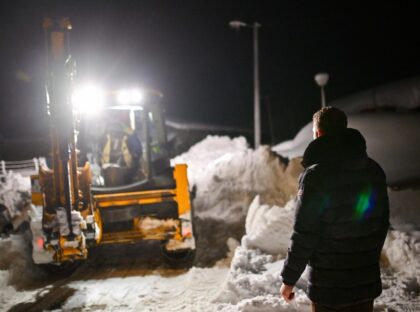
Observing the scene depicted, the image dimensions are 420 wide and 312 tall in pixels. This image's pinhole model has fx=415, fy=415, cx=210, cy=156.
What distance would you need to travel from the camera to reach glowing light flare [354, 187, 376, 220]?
2.34 metres

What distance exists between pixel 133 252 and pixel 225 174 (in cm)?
381

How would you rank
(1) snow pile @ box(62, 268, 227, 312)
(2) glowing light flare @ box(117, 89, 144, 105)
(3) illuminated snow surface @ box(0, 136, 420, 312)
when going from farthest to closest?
1. (2) glowing light flare @ box(117, 89, 144, 105)
2. (1) snow pile @ box(62, 268, 227, 312)
3. (3) illuminated snow surface @ box(0, 136, 420, 312)

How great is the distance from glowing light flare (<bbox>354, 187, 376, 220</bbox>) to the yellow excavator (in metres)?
3.95

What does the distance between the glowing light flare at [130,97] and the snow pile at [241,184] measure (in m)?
3.74

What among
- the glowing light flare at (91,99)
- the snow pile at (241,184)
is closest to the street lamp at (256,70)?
the snow pile at (241,184)

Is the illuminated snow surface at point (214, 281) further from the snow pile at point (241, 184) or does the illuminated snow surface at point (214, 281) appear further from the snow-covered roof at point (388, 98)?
the snow-covered roof at point (388, 98)

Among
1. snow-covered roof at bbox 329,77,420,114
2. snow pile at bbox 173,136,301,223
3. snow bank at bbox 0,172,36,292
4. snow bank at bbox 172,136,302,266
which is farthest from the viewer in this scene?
snow-covered roof at bbox 329,77,420,114

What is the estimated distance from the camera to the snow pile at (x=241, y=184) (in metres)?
10.0

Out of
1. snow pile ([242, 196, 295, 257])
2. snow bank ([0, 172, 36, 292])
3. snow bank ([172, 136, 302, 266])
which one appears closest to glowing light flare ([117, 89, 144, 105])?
snow bank ([0, 172, 36, 292])

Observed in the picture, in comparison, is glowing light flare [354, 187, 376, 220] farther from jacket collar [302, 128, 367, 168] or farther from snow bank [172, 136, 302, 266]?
snow bank [172, 136, 302, 266]

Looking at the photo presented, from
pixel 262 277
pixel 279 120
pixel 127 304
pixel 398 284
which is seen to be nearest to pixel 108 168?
pixel 127 304

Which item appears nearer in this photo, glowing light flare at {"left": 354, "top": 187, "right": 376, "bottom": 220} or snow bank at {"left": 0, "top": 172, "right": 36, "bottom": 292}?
glowing light flare at {"left": 354, "top": 187, "right": 376, "bottom": 220}

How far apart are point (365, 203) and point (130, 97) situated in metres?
5.79

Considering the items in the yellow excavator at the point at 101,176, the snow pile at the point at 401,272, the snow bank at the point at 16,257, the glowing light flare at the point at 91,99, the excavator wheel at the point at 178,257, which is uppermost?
the glowing light flare at the point at 91,99
